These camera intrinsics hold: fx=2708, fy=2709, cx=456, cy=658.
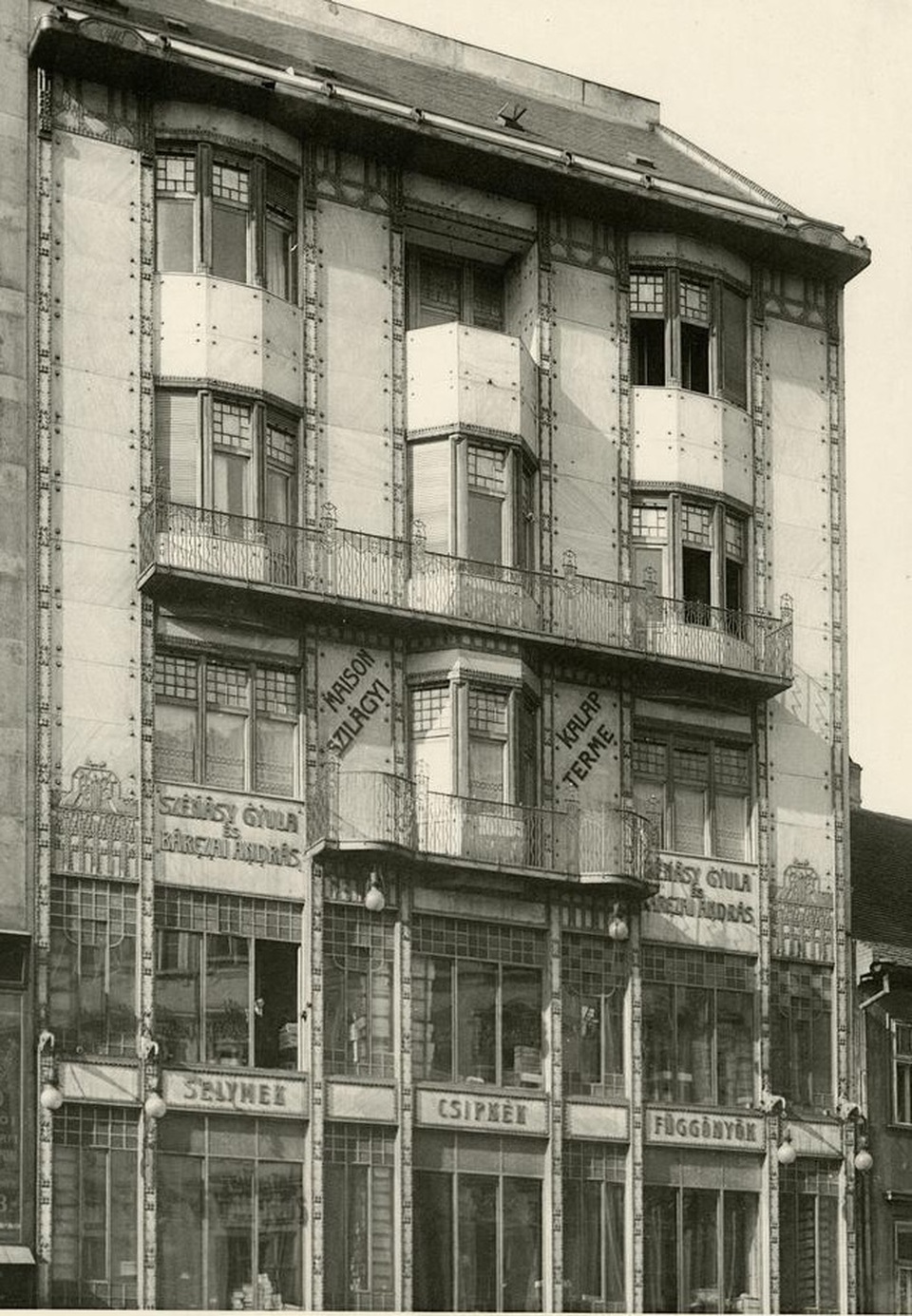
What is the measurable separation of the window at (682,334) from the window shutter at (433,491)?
183 inches

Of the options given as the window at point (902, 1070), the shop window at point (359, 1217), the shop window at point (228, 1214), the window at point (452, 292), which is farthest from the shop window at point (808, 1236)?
the window at point (452, 292)

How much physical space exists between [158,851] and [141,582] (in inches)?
159

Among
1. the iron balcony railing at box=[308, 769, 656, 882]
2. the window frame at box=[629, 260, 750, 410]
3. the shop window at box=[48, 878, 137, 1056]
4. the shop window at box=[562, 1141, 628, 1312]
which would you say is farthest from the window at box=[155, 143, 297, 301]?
the shop window at box=[562, 1141, 628, 1312]

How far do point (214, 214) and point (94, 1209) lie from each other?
50.5ft

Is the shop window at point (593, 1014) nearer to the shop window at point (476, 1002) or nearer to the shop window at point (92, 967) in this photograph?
the shop window at point (476, 1002)

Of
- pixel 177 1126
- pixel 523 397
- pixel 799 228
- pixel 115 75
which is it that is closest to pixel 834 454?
pixel 799 228

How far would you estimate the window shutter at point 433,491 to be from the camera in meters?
43.8

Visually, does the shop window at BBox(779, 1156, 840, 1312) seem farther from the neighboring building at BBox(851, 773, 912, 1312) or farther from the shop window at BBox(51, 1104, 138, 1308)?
the shop window at BBox(51, 1104, 138, 1308)

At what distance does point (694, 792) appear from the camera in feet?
150

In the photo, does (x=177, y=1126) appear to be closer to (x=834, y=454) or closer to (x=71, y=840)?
(x=71, y=840)

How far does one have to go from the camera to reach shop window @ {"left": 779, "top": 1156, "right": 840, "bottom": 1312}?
145 ft

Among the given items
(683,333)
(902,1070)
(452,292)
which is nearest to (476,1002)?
(902,1070)

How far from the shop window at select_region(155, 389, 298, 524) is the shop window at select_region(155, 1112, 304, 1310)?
360 inches

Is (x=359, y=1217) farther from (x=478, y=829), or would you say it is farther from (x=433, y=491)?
(x=433, y=491)
